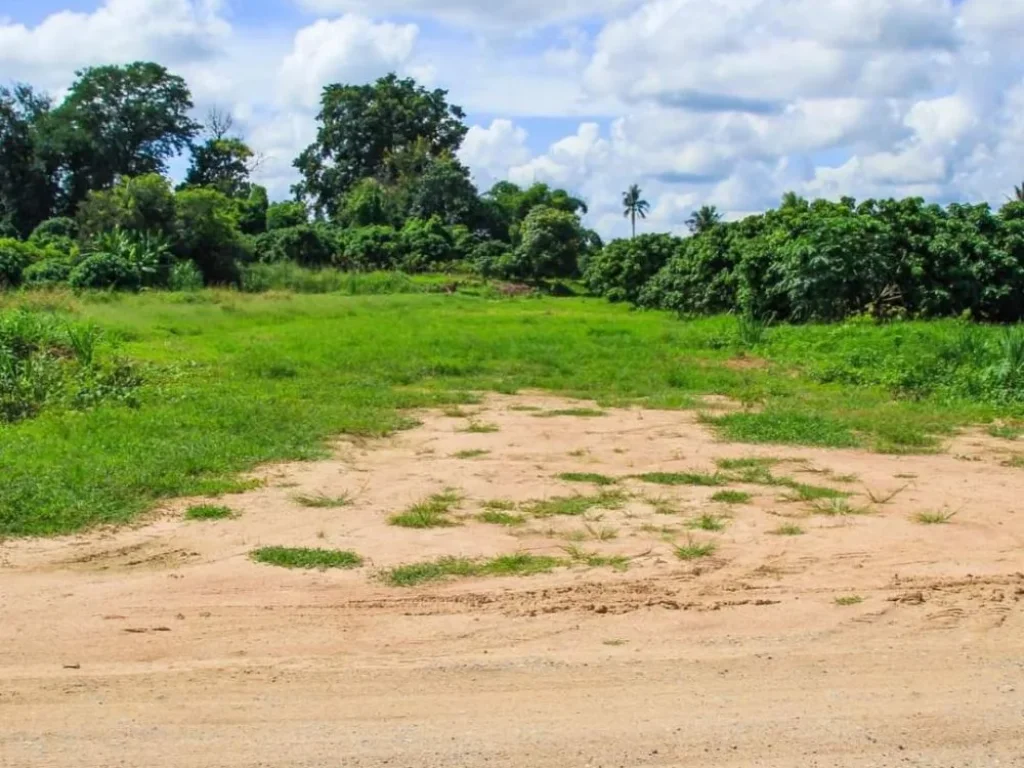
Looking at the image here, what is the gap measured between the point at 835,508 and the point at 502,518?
100 inches

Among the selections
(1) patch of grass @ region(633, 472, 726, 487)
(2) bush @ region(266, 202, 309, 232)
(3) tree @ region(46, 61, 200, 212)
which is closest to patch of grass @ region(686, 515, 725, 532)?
(1) patch of grass @ region(633, 472, 726, 487)

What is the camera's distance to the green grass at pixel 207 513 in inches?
303

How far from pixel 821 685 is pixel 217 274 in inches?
1569

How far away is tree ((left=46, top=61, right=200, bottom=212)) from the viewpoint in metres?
57.6

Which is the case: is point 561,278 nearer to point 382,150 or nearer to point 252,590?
point 382,150

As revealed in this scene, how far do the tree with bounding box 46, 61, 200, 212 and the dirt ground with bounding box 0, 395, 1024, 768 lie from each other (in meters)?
55.0

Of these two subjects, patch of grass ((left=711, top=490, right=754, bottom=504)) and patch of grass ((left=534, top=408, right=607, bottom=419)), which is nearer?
patch of grass ((left=711, top=490, right=754, bottom=504))

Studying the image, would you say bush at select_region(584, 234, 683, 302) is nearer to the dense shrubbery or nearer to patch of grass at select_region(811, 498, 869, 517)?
the dense shrubbery

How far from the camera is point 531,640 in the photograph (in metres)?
5.39

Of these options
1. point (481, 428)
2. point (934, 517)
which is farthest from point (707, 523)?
point (481, 428)

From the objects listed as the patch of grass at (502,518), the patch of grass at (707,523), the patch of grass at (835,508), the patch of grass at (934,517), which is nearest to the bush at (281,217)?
the patch of grass at (502,518)

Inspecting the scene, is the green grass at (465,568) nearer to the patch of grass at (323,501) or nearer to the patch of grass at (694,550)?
the patch of grass at (694,550)

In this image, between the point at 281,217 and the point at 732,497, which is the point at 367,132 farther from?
the point at 732,497

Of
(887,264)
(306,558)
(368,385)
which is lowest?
(306,558)
